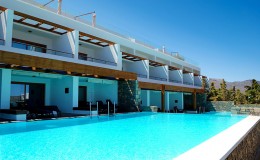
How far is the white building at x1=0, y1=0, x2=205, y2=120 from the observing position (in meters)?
14.4

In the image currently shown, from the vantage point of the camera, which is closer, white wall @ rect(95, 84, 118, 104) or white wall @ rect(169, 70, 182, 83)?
white wall @ rect(95, 84, 118, 104)

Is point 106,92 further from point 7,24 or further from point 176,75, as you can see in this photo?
point 176,75

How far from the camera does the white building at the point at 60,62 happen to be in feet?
47.1

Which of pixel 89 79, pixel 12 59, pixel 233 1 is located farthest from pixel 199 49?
pixel 12 59

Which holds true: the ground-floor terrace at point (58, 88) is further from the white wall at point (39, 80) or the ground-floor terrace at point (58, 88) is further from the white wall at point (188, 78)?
the white wall at point (188, 78)

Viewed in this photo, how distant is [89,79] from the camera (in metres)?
20.0

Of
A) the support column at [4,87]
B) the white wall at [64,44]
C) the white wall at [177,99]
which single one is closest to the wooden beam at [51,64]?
the support column at [4,87]

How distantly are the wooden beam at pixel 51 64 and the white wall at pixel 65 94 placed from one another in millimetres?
1259

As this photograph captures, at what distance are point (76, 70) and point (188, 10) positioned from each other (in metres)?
10.6

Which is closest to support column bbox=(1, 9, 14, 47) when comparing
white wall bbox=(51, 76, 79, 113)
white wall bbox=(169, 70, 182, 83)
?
white wall bbox=(51, 76, 79, 113)

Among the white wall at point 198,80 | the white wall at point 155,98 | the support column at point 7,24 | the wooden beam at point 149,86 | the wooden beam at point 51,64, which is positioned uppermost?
the support column at point 7,24

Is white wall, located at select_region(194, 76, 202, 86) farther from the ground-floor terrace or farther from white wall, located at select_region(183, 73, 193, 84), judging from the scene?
the ground-floor terrace

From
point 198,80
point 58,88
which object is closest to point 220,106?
point 198,80

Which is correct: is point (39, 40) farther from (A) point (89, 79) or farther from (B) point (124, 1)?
(B) point (124, 1)
